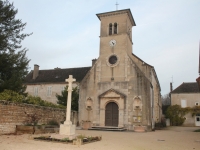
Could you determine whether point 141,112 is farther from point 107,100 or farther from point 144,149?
point 144,149

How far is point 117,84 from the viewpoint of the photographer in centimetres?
2097

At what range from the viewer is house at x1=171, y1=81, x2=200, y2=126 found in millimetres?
31889

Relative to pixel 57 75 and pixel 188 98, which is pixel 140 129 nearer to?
pixel 57 75

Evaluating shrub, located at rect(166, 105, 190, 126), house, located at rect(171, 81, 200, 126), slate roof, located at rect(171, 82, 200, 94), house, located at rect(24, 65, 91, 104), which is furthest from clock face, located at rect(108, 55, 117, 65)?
slate roof, located at rect(171, 82, 200, 94)

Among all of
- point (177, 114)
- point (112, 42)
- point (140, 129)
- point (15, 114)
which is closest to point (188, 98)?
point (177, 114)

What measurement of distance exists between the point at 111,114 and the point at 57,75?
46.1 feet

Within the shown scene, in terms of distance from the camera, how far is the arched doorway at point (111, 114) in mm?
20464

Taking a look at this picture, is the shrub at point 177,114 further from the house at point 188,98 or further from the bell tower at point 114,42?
the bell tower at point 114,42

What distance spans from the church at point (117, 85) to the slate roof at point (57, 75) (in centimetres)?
836

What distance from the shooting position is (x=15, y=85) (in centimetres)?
1608

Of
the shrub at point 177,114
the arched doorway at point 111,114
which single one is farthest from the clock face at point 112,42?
the shrub at point 177,114

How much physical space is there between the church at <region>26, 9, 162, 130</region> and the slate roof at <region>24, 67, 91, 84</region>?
8365mm

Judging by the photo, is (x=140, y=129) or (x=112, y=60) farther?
(x=112, y=60)

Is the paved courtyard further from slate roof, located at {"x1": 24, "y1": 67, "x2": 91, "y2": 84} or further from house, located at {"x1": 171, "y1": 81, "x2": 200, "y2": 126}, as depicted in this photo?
house, located at {"x1": 171, "y1": 81, "x2": 200, "y2": 126}
